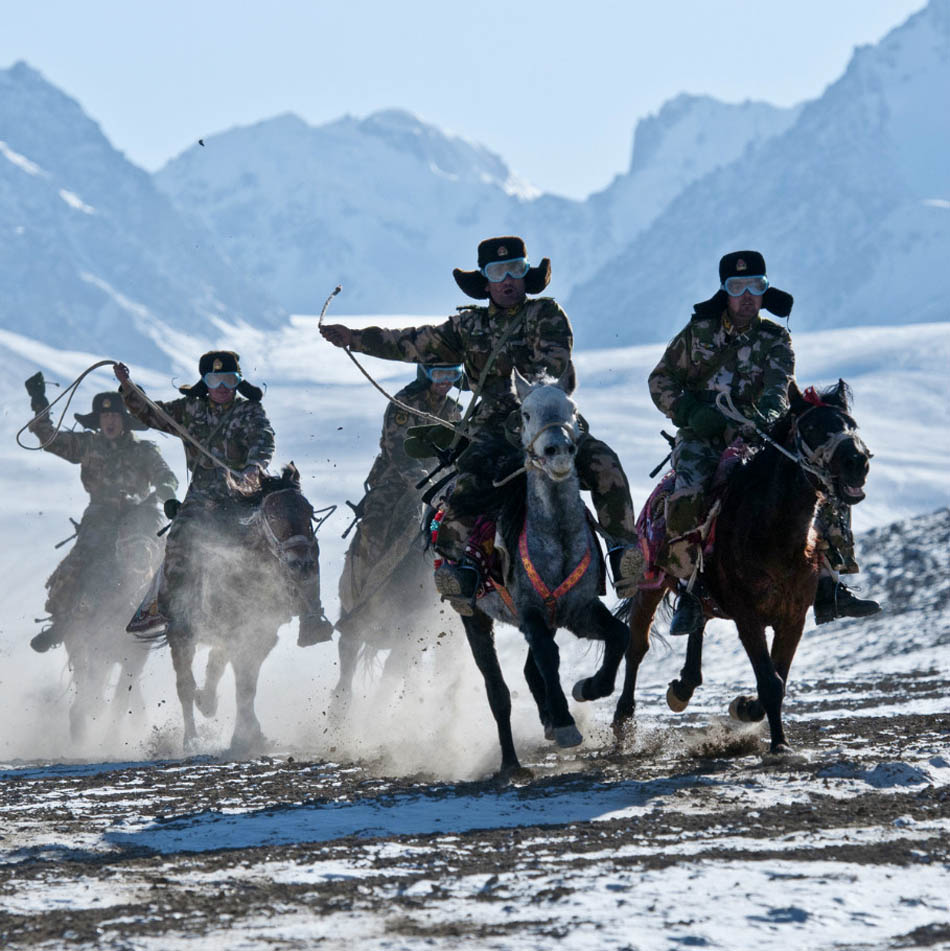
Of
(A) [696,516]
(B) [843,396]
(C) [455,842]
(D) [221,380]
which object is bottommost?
(C) [455,842]

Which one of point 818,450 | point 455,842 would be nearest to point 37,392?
point 818,450

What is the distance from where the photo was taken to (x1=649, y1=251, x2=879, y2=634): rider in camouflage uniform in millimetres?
10219

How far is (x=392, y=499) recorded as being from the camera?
15000 millimetres

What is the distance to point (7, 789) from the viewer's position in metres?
10.5

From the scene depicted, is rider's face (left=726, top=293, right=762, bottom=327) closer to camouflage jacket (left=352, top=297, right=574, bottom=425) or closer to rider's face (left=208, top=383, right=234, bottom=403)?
camouflage jacket (left=352, top=297, right=574, bottom=425)

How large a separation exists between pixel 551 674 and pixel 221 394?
19.6 feet

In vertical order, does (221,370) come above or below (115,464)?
above

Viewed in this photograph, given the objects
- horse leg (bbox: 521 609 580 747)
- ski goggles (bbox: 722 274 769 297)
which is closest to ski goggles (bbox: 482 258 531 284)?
ski goggles (bbox: 722 274 769 297)

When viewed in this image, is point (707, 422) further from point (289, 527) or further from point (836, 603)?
point (289, 527)

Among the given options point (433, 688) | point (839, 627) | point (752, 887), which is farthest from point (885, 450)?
point (752, 887)

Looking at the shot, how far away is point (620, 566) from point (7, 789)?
4234 millimetres

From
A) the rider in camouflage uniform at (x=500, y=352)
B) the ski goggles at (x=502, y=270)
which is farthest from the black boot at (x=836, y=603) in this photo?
the ski goggles at (x=502, y=270)

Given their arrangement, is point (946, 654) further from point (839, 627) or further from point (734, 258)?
point (734, 258)

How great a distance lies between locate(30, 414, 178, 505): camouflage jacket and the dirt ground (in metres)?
6.70
